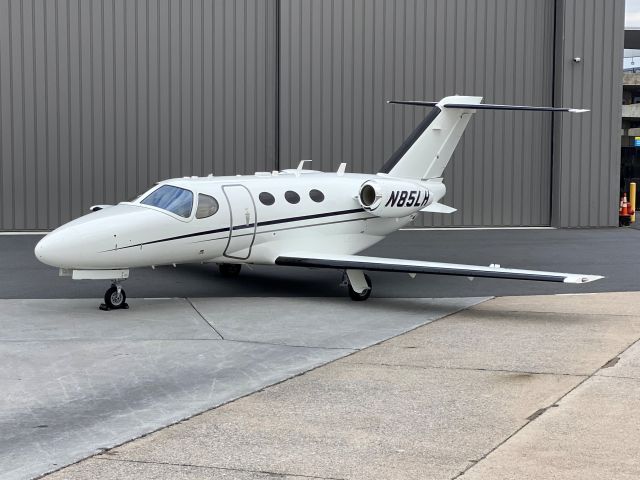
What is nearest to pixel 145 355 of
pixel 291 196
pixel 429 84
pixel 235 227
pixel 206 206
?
pixel 206 206

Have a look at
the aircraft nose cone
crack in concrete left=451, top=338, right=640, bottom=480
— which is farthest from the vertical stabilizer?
crack in concrete left=451, top=338, right=640, bottom=480

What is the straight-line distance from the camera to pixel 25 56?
2244 centimetres

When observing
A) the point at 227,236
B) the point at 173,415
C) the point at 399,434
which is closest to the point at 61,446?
the point at 173,415

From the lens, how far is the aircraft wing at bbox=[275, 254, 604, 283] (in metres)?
12.7

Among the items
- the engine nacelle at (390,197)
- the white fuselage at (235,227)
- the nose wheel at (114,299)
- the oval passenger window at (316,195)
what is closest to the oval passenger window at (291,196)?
the white fuselage at (235,227)

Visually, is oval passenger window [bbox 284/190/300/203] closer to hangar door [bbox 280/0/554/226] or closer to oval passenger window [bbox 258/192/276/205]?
oval passenger window [bbox 258/192/276/205]

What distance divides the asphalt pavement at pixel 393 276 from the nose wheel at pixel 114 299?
129cm

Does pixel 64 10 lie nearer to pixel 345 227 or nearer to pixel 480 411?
pixel 345 227

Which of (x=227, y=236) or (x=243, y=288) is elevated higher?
(x=227, y=236)

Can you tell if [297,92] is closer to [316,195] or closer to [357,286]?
[316,195]

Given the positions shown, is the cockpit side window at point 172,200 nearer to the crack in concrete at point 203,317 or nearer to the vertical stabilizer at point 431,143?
the crack in concrete at point 203,317

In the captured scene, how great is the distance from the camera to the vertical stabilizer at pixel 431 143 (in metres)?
17.3

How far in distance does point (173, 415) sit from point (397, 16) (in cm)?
1786

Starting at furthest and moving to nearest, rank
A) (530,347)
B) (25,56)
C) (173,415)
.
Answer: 1. (25,56)
2. (530,347)
3. (173,415)
